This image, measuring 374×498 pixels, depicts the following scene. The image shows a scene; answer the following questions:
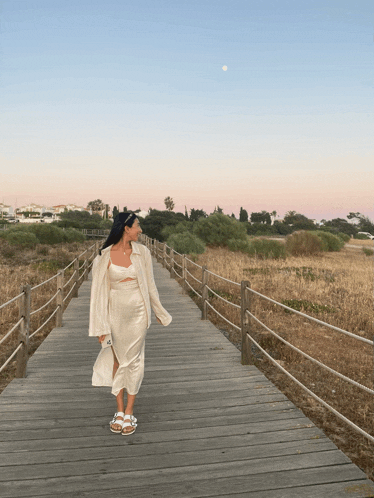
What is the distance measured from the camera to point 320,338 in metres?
7.92

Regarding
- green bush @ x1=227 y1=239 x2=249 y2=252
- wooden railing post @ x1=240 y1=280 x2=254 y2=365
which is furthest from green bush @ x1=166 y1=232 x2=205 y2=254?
wooden railing post @ x1=240 y1=280 x2=254 y2=365

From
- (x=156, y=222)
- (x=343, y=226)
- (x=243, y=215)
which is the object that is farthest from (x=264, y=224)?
(x=156, y=222)

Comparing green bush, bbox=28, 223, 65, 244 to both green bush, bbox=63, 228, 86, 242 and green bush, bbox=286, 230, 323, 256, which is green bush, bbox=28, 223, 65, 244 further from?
green bush, bbox=286, 230, 323, 256

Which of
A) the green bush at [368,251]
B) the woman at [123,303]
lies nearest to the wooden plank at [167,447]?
the woman at [123,303]

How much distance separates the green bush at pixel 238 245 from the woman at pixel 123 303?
2573 centimetres

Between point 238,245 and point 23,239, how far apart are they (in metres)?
19.6

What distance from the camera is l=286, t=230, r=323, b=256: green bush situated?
27.8 metres

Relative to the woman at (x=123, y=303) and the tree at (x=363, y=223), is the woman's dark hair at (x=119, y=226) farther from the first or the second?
the tree at (x=363, y=223)

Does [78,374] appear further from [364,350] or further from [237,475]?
[364,350]

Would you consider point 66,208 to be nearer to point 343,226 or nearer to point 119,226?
point 343,226

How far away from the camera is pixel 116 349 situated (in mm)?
3246

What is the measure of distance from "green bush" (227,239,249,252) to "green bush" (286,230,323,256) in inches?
125

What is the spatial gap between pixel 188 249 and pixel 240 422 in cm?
2078

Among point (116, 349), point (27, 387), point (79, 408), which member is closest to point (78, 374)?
point (27, 387)
